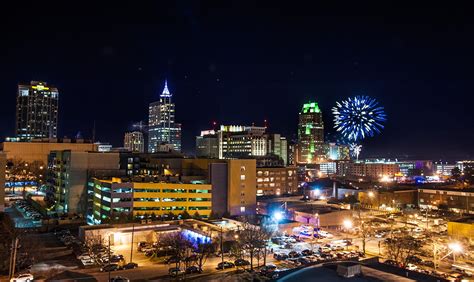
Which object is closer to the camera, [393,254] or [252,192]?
[393,254]

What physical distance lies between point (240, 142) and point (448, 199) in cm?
4943

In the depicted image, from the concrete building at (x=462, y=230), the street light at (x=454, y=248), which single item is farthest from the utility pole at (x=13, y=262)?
the concrete building at (x=462, y=230)

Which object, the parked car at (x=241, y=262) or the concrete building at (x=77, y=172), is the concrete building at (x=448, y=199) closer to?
the parked car at (x=241, y=262)

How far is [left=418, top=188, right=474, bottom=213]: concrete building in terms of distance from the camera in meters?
34.0

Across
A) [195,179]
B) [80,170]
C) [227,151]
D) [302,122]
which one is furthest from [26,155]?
[302,122]

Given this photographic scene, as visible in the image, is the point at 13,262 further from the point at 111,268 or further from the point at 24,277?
the point at 111,268

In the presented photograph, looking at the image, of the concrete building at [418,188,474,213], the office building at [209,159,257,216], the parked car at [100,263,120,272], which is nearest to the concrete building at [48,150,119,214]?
the office building at [209,159,257,216]

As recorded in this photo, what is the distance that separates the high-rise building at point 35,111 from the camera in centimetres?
7788

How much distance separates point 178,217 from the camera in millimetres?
27078

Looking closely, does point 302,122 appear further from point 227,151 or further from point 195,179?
point 195,179

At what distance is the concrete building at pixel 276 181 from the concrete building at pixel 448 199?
14.9 metres

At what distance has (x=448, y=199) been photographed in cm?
3566

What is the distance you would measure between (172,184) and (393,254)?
51.8 feet

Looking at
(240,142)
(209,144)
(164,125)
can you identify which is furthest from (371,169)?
(164,125)
